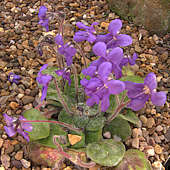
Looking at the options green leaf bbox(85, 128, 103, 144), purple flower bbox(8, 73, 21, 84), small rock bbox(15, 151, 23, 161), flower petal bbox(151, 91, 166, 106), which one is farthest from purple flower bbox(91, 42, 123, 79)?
purple flower bbox(8, 73, 21, 84)

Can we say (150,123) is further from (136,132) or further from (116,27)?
(116,27)

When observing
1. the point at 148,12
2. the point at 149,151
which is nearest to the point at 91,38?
the point at 149,151

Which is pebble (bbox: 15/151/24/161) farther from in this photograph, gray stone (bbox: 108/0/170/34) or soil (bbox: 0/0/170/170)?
gray stone (bbox: 108/0/170/34)

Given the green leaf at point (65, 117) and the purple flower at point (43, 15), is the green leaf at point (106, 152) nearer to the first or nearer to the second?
the green leaf at point (65, 117)

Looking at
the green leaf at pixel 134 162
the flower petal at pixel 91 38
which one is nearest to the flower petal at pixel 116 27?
the flower petal at pixel 91 38

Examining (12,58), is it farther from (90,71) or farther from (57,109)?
(90,71)
